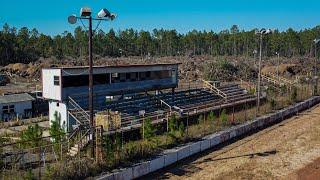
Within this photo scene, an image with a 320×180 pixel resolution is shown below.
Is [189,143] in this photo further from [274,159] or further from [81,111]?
[81,111]

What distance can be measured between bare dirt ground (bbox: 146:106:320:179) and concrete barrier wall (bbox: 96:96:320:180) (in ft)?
1.36

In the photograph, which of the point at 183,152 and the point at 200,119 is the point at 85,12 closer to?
the point at 183,152

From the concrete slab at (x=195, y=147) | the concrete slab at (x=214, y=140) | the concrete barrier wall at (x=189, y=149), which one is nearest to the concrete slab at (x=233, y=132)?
the concrete barrier wall at (x=189, y=149)

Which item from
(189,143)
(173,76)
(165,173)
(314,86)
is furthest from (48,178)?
(314,86)

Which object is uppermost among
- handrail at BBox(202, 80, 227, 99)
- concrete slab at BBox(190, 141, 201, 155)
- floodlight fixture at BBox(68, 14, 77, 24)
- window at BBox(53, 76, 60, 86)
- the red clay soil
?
floodlight fixture at BBox(68, 14, 77, 24)

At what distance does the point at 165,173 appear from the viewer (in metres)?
20.0

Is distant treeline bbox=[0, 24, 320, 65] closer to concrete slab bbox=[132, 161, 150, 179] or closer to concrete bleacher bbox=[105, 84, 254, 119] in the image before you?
concrete bleacher bbox=[105, 84, 254, 119]

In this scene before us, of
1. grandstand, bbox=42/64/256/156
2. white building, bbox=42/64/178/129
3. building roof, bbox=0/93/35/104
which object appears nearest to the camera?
grandstand, bbox=42/64/256/156

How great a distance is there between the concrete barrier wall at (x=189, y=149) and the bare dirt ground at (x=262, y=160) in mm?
415

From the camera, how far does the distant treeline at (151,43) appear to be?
119625mm

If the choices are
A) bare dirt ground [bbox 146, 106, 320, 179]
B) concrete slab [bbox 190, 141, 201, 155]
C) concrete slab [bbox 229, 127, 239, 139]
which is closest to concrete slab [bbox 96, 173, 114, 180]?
bare dirt ground [bbox 146, 106, 320, 179]

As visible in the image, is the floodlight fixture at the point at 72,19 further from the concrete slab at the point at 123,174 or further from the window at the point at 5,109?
the window at the point at 5,109

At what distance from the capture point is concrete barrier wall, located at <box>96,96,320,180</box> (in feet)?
61.7

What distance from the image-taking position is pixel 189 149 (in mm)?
22812
